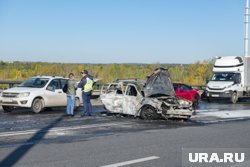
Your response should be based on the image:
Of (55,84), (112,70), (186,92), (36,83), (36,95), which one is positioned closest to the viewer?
(36,95)

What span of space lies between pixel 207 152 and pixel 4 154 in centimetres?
426

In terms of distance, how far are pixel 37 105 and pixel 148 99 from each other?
4.91 meters

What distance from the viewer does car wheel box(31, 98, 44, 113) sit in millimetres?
17531

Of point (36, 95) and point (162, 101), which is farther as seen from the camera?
point (36, 95)

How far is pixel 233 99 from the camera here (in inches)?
1119

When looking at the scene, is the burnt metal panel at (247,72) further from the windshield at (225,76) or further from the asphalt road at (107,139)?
the asphalt road at (107,139)

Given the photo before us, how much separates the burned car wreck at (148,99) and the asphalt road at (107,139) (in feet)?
1.12

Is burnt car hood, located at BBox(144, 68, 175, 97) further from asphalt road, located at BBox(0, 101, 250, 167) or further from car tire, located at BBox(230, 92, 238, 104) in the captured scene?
car tire, located at BBox(230, 92, 238, 104)

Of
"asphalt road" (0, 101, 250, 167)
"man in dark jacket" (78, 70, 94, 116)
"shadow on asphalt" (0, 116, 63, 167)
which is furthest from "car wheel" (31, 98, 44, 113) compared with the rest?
"shadow on asphalt" (0, 116, 63, 167)

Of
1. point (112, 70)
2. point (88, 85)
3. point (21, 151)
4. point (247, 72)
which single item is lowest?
point (21, 151)

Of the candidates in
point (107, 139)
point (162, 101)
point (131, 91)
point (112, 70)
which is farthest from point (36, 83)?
point (112, 70)

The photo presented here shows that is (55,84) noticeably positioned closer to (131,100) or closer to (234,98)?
(131,100)

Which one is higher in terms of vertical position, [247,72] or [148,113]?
[247,72]

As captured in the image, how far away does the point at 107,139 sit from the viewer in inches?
426
